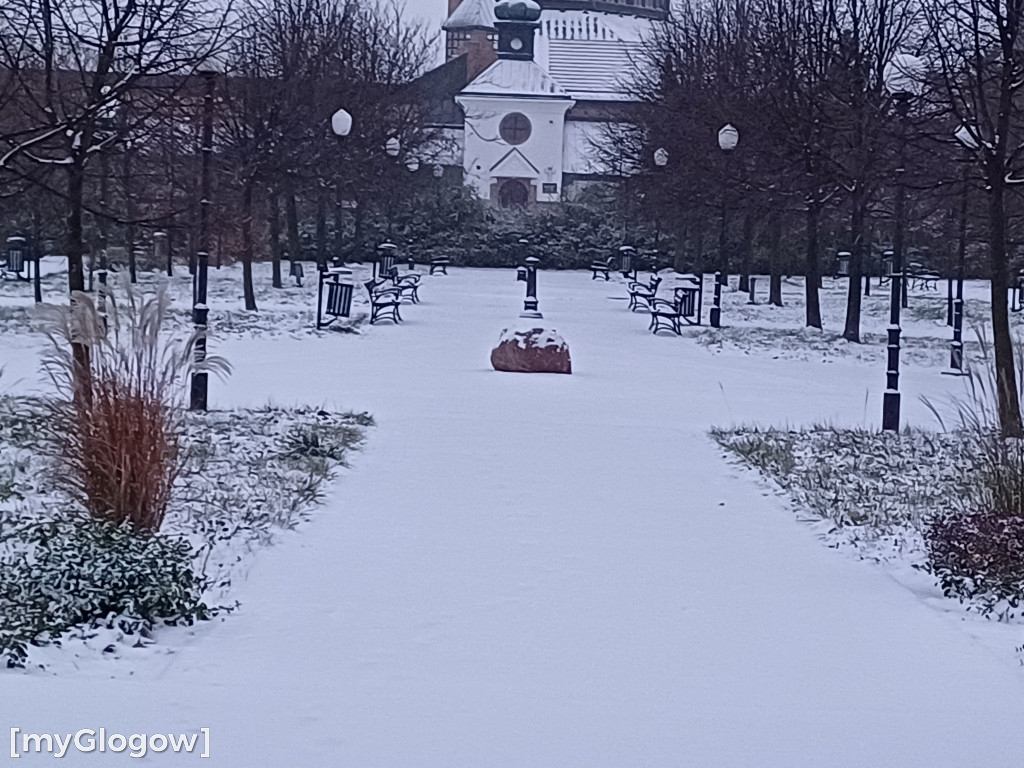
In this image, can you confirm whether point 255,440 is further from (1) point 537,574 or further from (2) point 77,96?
(2) point 77,96

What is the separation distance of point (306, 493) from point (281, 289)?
24030 millimetres

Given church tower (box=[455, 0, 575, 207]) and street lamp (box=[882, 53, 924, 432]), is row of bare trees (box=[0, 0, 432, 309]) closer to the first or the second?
street lamp (box=[882, 53, 924, 432])

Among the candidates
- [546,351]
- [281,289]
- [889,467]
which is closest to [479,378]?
[546,351]

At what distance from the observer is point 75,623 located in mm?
5699

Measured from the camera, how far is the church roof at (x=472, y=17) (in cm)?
8756

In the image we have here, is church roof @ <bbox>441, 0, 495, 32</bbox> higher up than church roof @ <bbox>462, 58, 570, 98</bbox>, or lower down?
higher up

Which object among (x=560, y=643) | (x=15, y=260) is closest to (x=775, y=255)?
(x=15, y=260)

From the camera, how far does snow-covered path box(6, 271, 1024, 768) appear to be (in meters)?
4.61

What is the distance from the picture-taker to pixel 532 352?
53.3 ft

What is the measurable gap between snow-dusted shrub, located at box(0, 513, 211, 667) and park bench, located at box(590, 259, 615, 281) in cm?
4033

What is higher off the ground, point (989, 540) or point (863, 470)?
point (989, 540)

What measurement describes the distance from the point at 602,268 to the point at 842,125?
25278 mm

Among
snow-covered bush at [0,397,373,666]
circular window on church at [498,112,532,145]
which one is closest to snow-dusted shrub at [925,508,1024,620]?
snow-covered bush at [0,397,373,666]

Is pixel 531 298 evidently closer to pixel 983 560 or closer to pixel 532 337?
pixel 532 337
